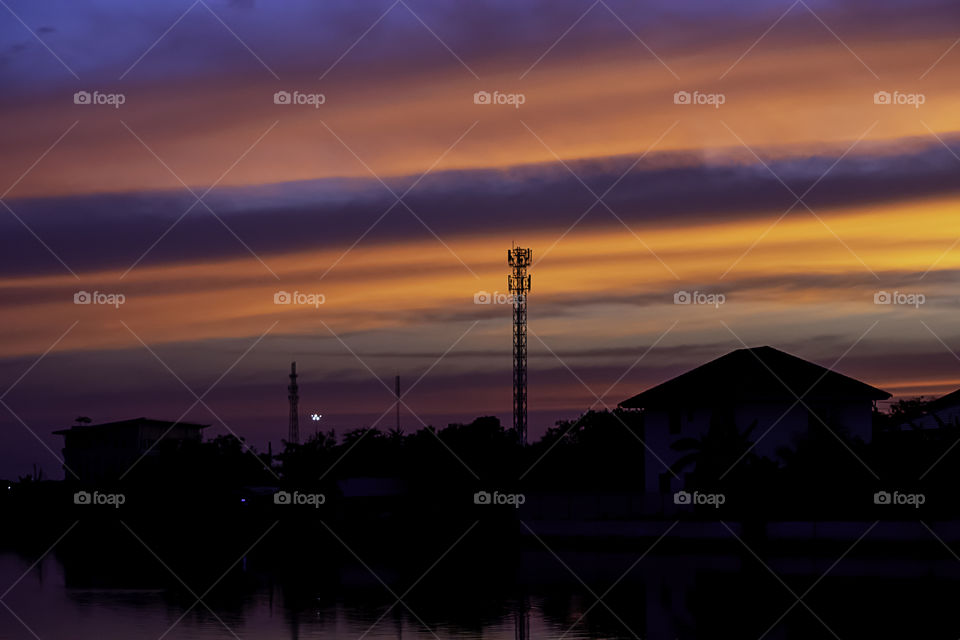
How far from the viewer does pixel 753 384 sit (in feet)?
201

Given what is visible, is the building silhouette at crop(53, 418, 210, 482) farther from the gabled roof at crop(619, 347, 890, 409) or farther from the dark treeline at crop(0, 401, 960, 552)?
the gabled roof at crop(619, 347, 890, 409)

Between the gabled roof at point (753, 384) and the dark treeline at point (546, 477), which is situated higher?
the gabled roof at point (753, 384)

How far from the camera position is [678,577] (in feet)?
113

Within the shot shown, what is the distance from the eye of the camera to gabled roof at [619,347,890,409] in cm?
6100

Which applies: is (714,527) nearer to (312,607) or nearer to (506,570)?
(506,570)

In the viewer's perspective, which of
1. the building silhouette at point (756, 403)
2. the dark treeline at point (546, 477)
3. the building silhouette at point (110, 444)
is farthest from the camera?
the building silhouette at point (110, 444)

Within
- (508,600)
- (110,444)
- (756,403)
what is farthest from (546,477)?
(110,444)

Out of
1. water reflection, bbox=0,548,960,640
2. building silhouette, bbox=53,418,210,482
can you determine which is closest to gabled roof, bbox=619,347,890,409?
water reflection, bbox=0,548,960,640

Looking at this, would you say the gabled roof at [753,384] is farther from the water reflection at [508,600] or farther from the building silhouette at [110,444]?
the building silhouette at [110,444]

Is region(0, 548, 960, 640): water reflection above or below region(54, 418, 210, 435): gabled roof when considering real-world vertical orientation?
below

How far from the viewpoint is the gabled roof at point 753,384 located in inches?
2402

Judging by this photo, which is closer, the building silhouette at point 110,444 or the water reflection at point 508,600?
the water reflection at point 508,600

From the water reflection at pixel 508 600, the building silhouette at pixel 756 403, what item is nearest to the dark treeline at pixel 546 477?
the building silhouette at pixel 756 403

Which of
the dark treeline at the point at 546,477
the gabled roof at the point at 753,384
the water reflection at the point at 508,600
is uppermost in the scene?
the gabled roof at the point at 753,384
